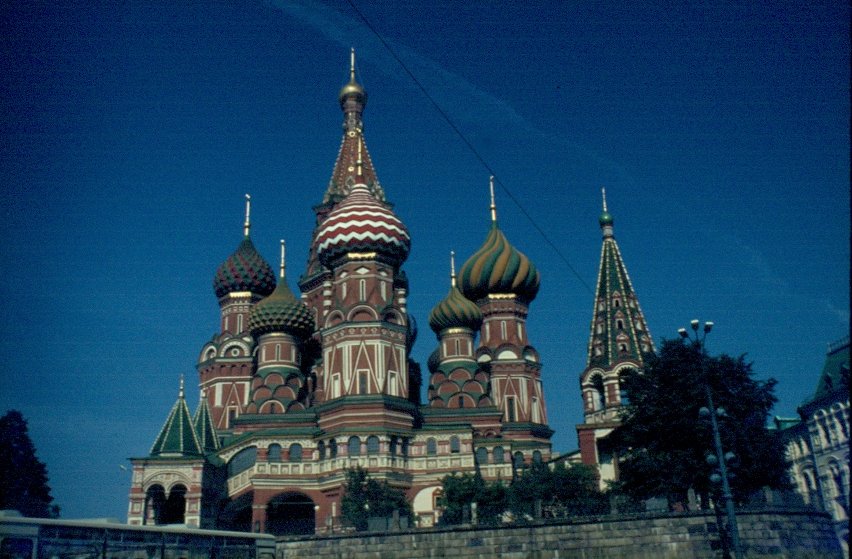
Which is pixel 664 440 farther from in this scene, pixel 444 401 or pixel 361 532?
pixel 444 401

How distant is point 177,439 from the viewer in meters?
38.7

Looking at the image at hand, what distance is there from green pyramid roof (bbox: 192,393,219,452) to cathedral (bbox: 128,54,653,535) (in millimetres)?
74

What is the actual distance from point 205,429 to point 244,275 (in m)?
13.3

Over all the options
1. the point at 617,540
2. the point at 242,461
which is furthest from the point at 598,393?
the point at 617,540

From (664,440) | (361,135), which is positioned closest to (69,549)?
(664,440)

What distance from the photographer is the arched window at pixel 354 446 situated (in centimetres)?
3944

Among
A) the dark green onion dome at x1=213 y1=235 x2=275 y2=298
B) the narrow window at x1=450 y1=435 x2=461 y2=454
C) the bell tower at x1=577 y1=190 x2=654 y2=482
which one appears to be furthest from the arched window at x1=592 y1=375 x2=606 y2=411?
the dark green onion dome at x1=213 y1=235 x2=275 y2=298

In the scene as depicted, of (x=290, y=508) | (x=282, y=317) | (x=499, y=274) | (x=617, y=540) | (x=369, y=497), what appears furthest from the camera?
(x=499, y=274)

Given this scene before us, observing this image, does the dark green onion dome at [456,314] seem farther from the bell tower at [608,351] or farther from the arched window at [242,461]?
the arched window at [242,461]

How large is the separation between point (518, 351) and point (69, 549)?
3325 cm

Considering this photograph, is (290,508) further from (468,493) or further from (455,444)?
(468,493)

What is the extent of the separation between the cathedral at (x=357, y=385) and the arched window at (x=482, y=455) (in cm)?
5

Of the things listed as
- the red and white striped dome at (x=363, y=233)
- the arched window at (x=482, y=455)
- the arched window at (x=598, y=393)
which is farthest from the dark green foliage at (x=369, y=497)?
the arched window at (x=598, y=393)

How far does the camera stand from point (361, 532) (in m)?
29.0
